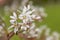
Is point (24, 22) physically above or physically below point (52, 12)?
above

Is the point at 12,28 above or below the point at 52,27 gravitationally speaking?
above

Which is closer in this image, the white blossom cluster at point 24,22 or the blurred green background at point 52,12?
the white blossom cluster at point 24,22

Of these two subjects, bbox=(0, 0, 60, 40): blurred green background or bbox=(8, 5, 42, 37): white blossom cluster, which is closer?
bbox=(8, 5, 42, 37): white blossom cluster

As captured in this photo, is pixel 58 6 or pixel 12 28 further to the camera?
pixel 58 6

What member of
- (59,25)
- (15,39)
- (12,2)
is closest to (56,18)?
(59,25)

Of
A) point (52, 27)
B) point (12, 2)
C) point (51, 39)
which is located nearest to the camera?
point (51, 39)

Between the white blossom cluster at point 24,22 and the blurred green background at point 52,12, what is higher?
the white blossom cluster at point 24,22

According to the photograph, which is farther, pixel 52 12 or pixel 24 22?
pixel 52 12

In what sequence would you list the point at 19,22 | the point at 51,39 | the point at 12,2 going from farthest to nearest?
the point at 12,2 → the point at 51,39 → the point at 19,22

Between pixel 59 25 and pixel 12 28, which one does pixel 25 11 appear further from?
pixel 59 25

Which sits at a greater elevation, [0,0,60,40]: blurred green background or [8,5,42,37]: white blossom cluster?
[8,5,42,37]: white blossom cluster

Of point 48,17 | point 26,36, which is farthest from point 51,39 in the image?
point 48,17
